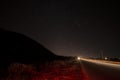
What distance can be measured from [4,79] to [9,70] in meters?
1.02

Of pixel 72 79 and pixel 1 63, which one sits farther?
pixel 72 79

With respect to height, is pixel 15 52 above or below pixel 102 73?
above

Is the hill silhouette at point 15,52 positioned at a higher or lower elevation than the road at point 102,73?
higher

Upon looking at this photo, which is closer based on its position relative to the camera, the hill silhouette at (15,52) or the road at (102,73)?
the road at (102,73)

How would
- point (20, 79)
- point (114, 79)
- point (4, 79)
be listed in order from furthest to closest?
point (114, 79)
point (20, 79)
point (4, 79)

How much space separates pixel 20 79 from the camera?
11.7 metres

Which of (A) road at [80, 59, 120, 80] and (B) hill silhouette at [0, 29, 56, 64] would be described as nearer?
(A) road at [80, 59, 120, 80]

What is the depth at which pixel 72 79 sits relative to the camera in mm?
14695

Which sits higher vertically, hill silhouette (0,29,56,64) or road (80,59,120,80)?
hill silhouette (0,29,56,64)

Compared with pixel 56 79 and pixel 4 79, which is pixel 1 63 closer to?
pixel 4 79

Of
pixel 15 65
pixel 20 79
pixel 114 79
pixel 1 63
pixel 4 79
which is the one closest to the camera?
pixel 4 79

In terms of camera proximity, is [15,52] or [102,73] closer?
[102,73]

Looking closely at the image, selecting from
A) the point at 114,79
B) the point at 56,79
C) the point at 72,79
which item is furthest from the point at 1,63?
the point at 114,79

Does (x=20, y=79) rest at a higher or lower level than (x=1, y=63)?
lower
